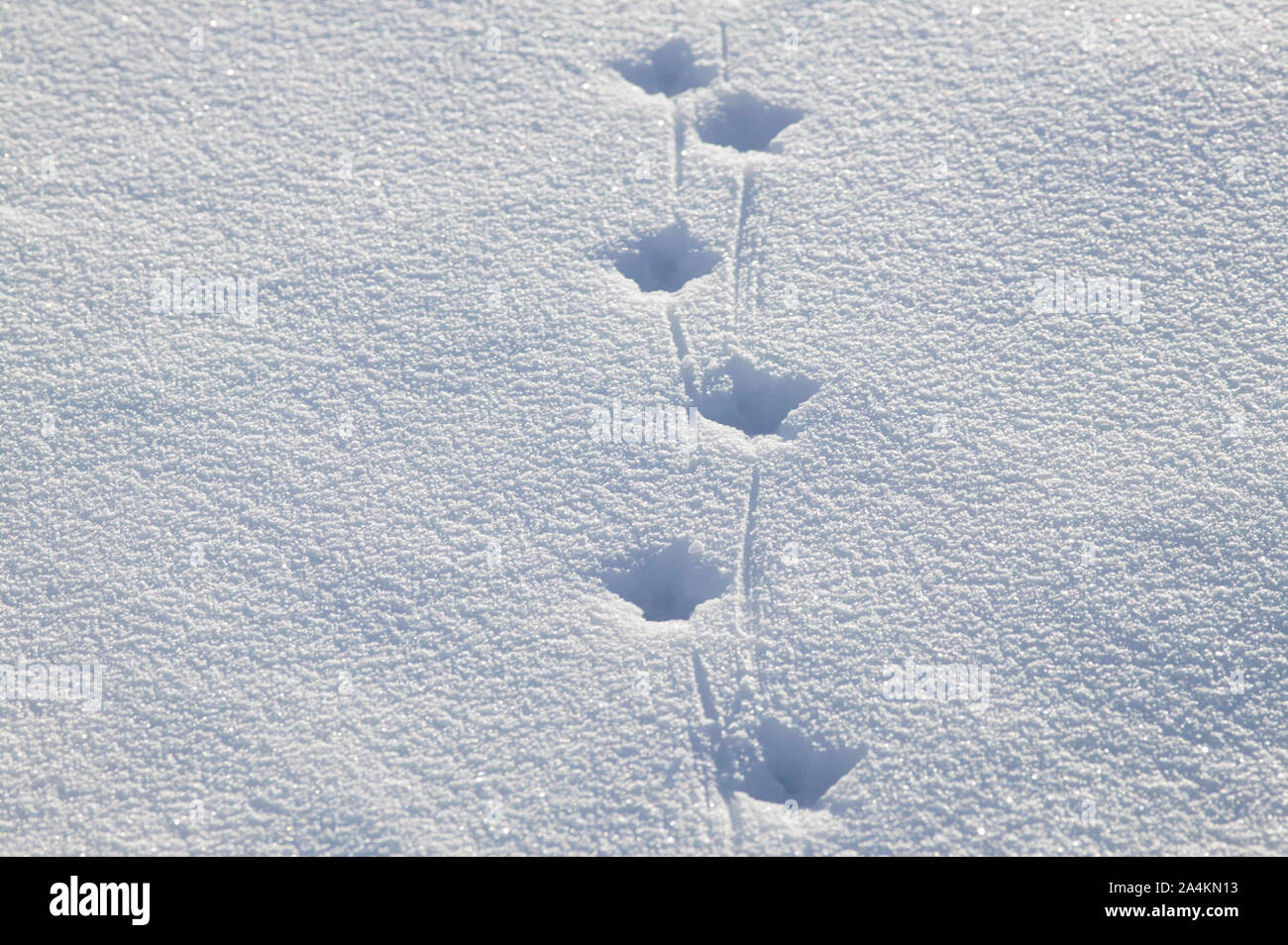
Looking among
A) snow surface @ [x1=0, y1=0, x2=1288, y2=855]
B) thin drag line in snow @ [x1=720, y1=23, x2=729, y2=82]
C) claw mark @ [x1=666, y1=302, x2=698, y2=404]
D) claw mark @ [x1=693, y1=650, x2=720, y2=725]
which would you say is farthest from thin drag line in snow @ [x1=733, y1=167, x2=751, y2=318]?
→ claw mark @ [x1=693, y1=650, x2=720, y2=725]

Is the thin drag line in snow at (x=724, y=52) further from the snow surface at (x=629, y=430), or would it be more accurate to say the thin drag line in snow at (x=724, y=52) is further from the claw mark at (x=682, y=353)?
the claw mark at (x=682, y=353)

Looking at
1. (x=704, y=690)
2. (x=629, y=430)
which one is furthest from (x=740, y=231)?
(x=704, y=690)

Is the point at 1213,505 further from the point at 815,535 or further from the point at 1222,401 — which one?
the point at 815,535

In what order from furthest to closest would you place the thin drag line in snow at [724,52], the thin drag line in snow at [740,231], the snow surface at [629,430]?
1. the thin drag line in snow at [724,52]
2. the thin drag line in snow at [740,231]
3. the snow surface at [629,430]

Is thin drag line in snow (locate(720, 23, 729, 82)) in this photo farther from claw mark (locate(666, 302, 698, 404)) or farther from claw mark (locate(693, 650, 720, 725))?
claw mark (locate(693, 650, 720, 725))

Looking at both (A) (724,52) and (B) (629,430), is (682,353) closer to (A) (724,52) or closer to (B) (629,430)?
(B) (629,430)

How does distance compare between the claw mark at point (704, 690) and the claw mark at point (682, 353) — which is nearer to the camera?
the claw mark at point (704, 690)

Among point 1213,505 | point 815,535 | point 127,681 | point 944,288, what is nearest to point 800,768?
point 815,535

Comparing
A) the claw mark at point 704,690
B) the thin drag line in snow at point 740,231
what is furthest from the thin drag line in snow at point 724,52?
the claw mark at point 704,690
